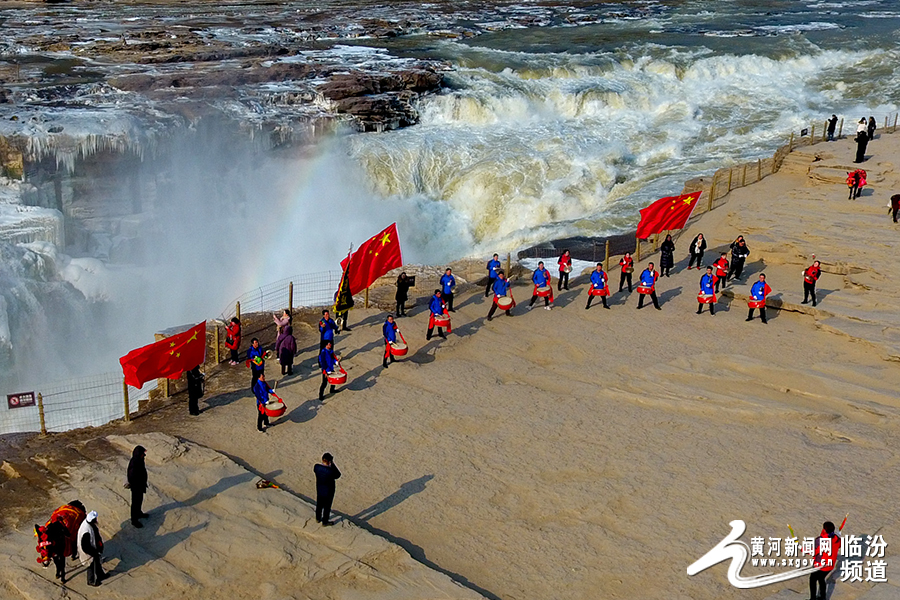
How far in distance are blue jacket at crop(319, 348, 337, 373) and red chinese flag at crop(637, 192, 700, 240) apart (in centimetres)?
964

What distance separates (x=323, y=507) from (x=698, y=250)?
13922 mm

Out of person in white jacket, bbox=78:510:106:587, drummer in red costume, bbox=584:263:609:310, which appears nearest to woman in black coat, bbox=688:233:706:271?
drummer in red costume, bbox=584:263:609:310

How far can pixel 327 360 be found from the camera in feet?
54.5

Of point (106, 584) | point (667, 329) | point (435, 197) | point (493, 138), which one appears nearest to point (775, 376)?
point (667, 329)

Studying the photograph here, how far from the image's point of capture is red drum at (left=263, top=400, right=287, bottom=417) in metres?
15.5

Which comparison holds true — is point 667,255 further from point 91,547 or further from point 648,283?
point 91,547

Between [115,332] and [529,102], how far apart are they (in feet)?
68.8

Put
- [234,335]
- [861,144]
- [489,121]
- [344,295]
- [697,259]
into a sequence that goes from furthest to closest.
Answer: [489,121] → [861,144] → [697,259] → [344,295] → [234,335]

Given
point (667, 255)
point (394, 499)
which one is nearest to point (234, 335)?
point (394, 499)

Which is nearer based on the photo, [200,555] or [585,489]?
[200,555]

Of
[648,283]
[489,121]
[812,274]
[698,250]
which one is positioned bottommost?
[648,283]

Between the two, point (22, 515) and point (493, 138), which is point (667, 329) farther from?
point (493, 138)

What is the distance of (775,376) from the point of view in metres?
17.4

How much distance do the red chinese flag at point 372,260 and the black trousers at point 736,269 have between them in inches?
323
